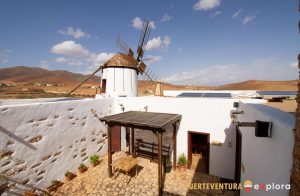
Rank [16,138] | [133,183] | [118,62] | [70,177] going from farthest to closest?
[118,62], [70,177], [133,183], [16,138]

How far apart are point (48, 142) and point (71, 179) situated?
88.6 inches

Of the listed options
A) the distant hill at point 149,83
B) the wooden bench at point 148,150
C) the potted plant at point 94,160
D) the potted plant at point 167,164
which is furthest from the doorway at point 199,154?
the distant hill at point 149,83

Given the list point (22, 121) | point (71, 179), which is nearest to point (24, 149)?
point (22, 121)

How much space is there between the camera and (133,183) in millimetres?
6824

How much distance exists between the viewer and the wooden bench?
834cm

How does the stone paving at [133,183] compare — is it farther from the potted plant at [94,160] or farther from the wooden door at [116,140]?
the wooden door at [116,140]

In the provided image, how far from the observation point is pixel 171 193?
6227 mm

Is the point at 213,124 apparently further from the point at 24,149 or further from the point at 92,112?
the point at 24,149

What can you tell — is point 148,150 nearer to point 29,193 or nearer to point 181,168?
point 181,168

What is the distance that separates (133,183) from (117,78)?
8057mm

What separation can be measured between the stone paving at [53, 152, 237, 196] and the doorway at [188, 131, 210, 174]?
592mm

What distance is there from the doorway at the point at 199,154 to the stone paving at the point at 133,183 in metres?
0.59

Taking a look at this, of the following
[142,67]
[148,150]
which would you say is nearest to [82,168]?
[148,150]

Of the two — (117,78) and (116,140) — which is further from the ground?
(117,78)
